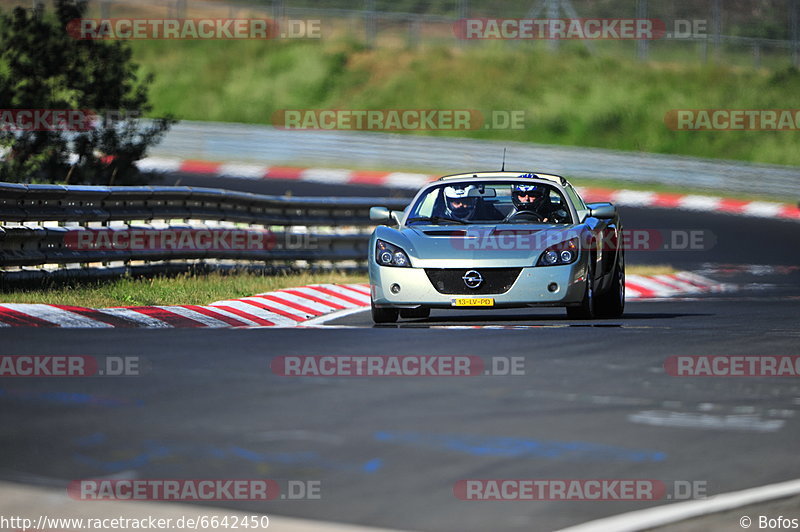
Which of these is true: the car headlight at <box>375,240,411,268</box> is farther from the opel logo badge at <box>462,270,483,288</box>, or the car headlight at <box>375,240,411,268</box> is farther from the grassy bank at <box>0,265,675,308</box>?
the grassy bank at <box>0,265,675,308</box>

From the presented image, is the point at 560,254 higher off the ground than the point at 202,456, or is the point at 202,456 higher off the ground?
the point at 560,254

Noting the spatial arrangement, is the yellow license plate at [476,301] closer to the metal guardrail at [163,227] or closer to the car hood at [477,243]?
the car hood at [477,243]

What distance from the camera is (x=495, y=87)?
46656 millimetres

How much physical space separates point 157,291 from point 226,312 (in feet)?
5.29

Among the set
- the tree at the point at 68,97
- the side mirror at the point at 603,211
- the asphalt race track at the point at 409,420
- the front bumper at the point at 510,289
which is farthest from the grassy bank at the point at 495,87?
the asphalt race track at the point at 409,420

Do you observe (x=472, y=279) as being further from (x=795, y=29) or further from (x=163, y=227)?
(x=795, y=29)

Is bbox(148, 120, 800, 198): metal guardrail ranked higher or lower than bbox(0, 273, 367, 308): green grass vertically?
higher

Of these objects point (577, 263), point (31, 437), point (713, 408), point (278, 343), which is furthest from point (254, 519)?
point (577, 263)

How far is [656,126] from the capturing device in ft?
142

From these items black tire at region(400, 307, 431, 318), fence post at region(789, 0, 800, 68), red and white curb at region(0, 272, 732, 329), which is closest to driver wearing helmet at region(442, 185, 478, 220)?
black tire at region(400, 307, 431, 318)

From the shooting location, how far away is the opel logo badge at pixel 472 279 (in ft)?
40.6

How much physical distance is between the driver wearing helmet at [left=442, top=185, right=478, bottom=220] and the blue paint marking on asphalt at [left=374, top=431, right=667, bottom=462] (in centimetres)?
666

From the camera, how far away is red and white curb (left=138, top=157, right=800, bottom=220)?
3186 centimetres

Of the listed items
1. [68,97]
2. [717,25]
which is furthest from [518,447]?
[717,25]
